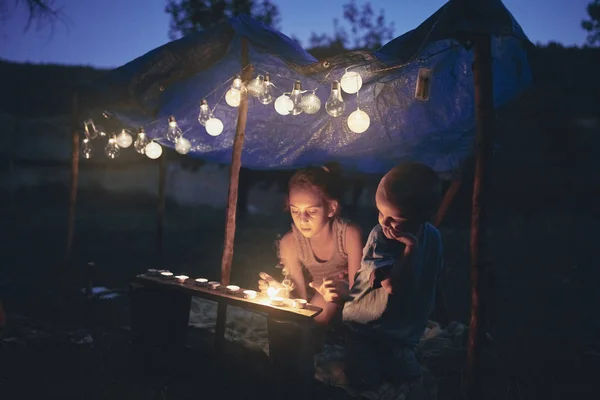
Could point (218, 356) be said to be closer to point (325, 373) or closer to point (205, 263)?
point (325, 373)

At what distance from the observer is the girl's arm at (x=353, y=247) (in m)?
4.71

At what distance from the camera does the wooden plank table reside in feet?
11.6

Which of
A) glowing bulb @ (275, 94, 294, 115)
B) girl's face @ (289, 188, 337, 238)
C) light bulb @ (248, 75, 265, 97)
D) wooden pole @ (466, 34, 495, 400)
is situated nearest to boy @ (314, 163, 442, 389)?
wooden pole @ (466, 34, 495, 400)

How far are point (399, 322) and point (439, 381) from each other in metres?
1.83

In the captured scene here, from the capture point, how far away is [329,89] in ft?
18.3

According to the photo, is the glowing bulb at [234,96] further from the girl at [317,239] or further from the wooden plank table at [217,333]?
the wooden plank table at [217,333]

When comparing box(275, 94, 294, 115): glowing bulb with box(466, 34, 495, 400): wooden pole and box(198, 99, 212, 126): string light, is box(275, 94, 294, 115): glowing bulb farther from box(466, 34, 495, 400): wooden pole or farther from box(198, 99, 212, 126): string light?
box(466, 34, 495, 400): wooden pole

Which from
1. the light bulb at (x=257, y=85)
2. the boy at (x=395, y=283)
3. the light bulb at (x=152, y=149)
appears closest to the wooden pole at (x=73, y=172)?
the light bulb at (x=152, y=149)

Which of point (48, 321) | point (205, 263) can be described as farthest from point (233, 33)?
point (205, 263)

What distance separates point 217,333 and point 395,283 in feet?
9.44

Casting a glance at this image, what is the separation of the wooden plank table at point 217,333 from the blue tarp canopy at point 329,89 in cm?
237

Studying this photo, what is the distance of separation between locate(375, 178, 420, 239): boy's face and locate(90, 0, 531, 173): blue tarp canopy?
134 cm

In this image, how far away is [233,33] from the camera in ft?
15.2

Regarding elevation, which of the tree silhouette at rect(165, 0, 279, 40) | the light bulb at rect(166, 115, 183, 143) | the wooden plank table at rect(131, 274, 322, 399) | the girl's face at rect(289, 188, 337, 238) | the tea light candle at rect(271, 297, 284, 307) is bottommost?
the wooden plank table at rect(131, 274, 322, 399)
